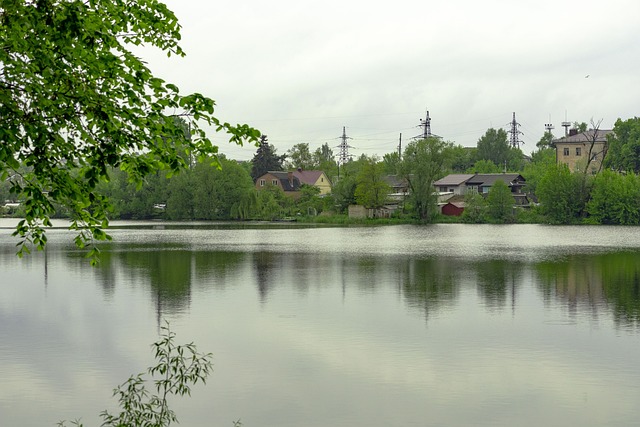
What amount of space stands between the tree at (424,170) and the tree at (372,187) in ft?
14.3

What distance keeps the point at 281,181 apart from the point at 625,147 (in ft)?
197

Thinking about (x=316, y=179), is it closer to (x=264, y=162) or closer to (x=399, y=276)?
(x=264, y=162)

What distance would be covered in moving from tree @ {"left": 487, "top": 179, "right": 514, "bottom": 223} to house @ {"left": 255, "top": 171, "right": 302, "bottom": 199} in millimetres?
43677

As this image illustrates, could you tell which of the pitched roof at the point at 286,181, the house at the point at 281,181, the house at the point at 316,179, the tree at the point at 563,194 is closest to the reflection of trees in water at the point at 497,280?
the tree at the point at 563,194

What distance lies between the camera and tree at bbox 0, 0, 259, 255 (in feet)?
25.7

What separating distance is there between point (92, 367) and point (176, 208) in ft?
343

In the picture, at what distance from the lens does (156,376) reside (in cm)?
1667

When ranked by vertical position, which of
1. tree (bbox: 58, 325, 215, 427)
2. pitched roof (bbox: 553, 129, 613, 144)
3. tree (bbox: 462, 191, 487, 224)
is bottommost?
tree (bbox: 58, 325, 215, 427)

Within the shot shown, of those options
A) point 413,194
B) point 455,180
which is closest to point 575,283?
point 413,194

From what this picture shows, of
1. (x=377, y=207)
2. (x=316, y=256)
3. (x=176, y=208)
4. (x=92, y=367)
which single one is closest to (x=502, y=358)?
(x=92, y=367)

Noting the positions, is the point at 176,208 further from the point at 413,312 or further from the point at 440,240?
the point at 413,312

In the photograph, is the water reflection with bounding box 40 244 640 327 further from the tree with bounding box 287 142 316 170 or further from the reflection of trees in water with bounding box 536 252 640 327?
the tree with bounding box 287 142 316 170

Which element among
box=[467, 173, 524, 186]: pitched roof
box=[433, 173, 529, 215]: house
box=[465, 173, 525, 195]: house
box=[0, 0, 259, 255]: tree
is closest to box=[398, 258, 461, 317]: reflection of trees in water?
box=[0, 0, 259, 255]: tree

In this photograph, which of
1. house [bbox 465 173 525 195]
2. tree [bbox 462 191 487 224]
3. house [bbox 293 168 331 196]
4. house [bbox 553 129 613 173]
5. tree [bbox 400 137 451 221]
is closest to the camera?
tree [bbox 400 137 451 221]
